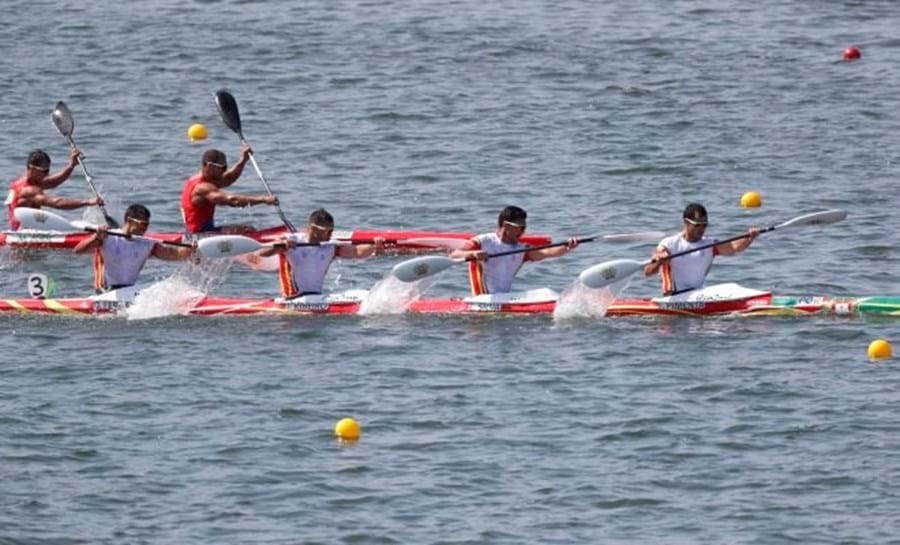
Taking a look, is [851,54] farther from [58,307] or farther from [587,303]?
[58,307]

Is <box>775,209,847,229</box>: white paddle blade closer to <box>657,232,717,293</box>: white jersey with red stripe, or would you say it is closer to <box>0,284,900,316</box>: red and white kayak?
<box>0,284,900,316</box>: red and white kayak

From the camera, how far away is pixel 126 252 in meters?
23.5

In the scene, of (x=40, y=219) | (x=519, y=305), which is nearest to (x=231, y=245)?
(x=40, y=219)

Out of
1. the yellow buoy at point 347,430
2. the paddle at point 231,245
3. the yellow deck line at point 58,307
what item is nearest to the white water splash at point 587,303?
the paddle at point 231,245

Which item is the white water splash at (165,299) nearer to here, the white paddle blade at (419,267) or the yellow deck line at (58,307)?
the yellow deck line at (58,307)

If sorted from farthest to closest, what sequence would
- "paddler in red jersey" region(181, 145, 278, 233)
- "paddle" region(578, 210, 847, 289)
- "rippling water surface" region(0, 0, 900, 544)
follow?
"paddler in red jersey" region(181, 145, 278, 233)
"paddle" region(578, 210, 847, 289)
"rippling water surface" region(0, 0, 900, 544)

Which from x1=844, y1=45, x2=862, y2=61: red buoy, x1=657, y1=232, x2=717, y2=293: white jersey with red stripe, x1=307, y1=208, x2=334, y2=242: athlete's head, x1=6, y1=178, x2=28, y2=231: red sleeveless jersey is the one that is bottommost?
x1=657, y1=232, x2=717, y2=293: white jersey with red stripe

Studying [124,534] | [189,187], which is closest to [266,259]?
[189,187]

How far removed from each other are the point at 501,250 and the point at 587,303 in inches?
41.3

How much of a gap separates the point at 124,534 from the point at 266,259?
7.51 meters

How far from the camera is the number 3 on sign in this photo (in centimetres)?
2356

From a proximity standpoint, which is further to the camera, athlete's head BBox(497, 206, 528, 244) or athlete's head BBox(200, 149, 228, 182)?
athlete's head BBox(200, 149, 228, 182)

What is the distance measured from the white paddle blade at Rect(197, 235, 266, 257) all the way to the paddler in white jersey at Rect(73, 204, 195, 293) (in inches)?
19.6

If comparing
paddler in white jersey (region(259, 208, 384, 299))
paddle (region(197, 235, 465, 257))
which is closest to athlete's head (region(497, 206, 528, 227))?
paddler in white jersey (region(259, 208, 384, 299))
